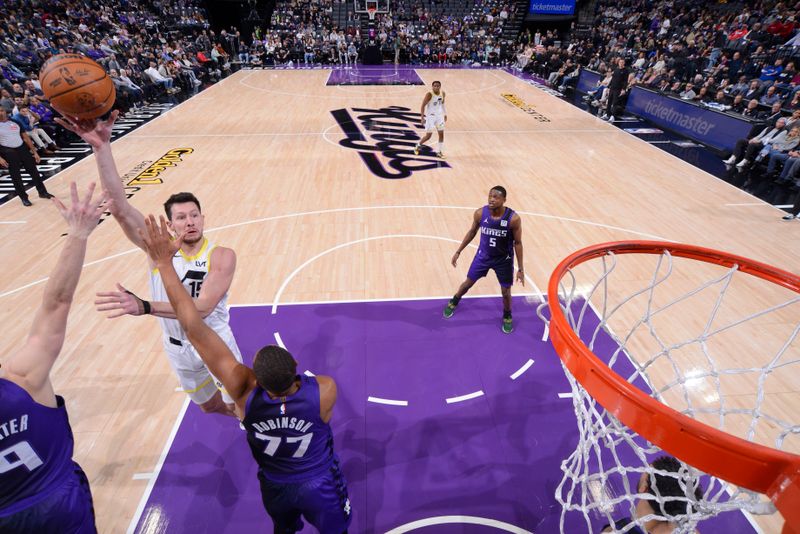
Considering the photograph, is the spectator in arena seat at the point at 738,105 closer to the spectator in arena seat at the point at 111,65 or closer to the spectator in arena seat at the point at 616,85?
the spectator in arena seat at the point at 616,85

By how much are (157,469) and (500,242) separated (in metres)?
3.71

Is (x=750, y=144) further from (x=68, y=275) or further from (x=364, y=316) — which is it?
(x=68, y=275)

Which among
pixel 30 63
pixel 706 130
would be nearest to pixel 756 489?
pixel 706 130

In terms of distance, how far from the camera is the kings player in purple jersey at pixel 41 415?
1965 mm

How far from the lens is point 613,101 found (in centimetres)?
1371

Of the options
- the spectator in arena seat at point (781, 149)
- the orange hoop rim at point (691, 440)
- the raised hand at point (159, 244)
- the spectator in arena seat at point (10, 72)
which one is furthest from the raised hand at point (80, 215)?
the spectator in arena seat at point (10, 72)

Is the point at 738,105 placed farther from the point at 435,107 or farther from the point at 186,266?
the point at 186,266

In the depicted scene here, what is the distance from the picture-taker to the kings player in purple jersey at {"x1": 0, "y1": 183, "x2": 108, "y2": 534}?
1965 mm

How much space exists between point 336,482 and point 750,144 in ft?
37.2

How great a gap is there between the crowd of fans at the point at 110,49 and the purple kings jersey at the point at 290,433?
34.8 feet

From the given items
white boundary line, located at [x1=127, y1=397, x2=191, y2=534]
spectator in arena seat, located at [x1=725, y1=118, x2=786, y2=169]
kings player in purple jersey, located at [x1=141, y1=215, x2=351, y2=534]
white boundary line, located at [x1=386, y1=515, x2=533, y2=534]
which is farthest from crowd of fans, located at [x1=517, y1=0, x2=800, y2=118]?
white boundary line, located at [x1=127, y1=397, x2=191, y2=534]

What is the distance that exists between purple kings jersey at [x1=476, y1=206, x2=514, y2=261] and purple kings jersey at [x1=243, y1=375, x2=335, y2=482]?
2.91 metres

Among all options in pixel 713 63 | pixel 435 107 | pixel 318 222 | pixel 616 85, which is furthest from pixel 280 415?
pixel 713 63

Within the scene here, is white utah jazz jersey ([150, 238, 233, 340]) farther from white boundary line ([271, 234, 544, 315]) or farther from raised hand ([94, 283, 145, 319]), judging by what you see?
white boundary line ([271, 234, 544, 315])
